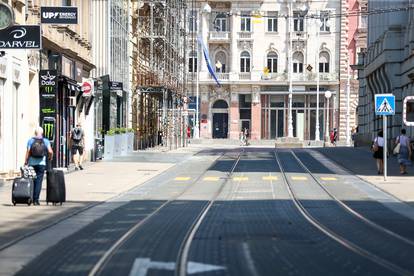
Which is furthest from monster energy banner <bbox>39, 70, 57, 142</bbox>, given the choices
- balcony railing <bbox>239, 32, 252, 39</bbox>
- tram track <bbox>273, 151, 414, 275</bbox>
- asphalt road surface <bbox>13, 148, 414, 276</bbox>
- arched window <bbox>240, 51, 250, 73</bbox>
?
balcony railing <bbox>239, 32, 252, 39</bbox>

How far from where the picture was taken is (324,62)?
290 feet

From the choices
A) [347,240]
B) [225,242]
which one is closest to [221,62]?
[347,240]

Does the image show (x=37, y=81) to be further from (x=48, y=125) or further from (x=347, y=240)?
(x=347, y=240)

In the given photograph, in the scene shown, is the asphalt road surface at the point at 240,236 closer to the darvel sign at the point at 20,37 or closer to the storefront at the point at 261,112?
the darvel sign at the point at 20,37

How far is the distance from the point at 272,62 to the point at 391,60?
121ft

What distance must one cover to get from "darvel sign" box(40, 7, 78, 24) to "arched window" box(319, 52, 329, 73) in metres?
63.3

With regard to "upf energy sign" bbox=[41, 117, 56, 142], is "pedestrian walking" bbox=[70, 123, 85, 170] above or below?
below

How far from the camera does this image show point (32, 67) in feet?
101

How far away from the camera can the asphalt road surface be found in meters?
11.3

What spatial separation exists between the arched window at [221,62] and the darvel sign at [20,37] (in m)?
69.9

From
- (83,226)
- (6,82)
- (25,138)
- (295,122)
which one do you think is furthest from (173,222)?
(295,122)

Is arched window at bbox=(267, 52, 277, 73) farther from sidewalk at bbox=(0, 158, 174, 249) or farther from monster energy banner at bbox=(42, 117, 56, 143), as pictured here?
monster energy banner at bbox=(42, 117, 56, 143)

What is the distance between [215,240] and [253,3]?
75.8 m

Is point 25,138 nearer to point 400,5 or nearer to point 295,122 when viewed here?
point 400,5
